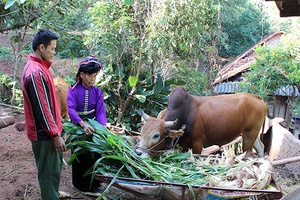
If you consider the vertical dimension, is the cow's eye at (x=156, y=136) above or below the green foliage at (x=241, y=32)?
below

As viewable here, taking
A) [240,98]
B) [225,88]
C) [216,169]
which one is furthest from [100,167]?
[225,88]

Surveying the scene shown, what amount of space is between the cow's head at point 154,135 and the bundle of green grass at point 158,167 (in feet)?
1.25

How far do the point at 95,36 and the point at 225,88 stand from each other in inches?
384

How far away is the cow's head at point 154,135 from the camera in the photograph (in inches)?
166

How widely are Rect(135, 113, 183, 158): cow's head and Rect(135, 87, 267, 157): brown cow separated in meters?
0.12

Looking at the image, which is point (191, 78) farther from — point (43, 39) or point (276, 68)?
point (43, 39)

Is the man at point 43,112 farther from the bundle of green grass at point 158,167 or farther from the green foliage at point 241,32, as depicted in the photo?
the green foliage at point 241,32

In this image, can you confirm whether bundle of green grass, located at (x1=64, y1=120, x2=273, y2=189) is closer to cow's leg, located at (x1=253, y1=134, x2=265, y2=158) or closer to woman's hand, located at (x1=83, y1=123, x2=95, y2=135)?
woman's hand, located at (x1=83, y1=123, x2=95, y2=135)

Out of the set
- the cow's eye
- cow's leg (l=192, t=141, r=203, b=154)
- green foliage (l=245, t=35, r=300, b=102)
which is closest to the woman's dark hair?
the cow's eye

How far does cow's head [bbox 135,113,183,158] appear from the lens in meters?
4.23

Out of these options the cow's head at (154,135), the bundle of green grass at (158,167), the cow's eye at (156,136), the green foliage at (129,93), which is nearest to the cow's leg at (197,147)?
the cow's head at (154,135)

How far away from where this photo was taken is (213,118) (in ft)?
18.4

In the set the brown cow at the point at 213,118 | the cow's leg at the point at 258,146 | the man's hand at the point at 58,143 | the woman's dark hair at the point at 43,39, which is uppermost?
the woman's dark hair at the point at 43,39

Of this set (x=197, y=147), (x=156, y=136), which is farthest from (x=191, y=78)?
(x=156, y=136)
